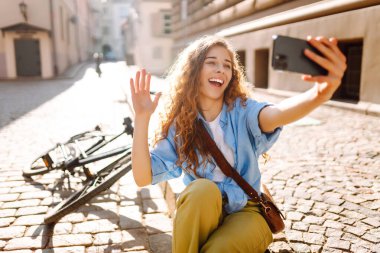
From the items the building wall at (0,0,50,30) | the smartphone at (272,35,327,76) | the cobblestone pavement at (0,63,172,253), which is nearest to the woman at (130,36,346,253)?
the smartphone at (272,35,327,76)

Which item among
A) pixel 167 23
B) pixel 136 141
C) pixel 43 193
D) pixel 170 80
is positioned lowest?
pixel 43 193

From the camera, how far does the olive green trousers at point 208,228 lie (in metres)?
1.89

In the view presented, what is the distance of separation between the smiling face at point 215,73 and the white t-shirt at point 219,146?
0.54 feet

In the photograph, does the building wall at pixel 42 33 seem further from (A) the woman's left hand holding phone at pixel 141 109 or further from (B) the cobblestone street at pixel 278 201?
(A) the woman's left hand holding phone at pixel 141 109

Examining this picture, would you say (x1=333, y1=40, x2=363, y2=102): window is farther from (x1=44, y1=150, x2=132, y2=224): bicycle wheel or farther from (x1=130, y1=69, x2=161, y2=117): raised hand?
(x1=130, y1=69, x2=161, y2=117): raised hand

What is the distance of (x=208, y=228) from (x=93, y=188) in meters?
1.59

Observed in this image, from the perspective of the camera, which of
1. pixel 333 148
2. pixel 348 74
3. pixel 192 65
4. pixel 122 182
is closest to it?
pixel 192 65

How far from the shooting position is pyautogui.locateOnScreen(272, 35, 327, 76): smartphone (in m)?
1.45

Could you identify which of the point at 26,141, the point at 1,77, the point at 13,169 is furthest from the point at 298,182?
the point at 1,77

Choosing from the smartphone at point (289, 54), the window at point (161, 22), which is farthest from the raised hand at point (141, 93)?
the window at point (161, 22)

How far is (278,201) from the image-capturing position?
343 cm

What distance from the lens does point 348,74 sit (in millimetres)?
9266

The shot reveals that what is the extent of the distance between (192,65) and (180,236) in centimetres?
101

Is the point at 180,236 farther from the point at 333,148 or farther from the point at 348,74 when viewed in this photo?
the point at 348,74
